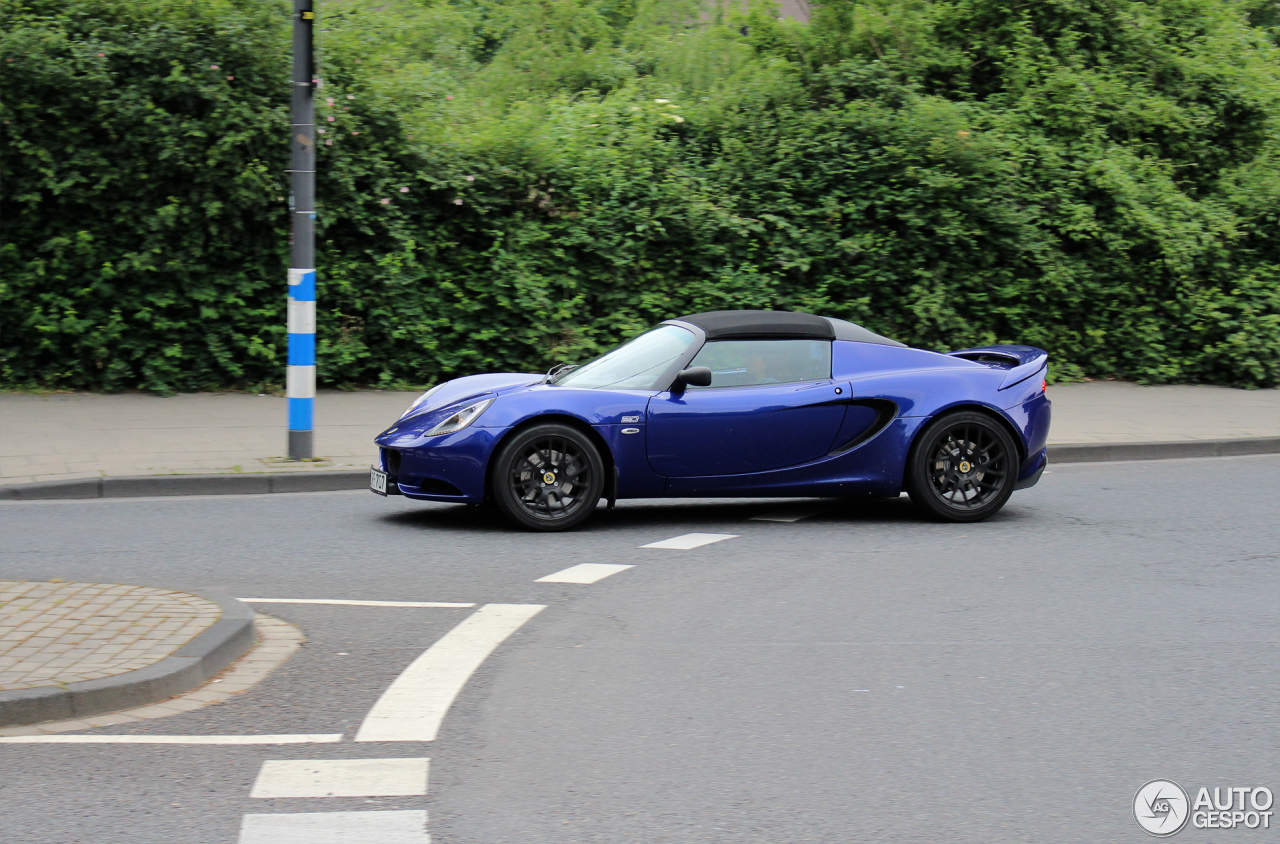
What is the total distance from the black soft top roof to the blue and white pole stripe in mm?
3174

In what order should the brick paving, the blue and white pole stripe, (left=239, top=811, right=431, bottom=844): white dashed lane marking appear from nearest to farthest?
(left=239, top=811, right=431, bottom=844): white dashed lane marking, the brick paving, the blue and white pole stripe

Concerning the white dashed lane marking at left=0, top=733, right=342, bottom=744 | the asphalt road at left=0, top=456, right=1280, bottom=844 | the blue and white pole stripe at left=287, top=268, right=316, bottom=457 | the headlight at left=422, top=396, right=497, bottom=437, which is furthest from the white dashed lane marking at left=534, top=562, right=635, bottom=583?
the blue and white pole stripe at left=287, top=268, right=316, bottom=457

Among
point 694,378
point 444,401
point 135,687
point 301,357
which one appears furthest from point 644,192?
point 135,687

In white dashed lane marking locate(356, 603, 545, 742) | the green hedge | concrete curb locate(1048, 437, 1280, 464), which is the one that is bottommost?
white dashed lane marking locate(356, 603, 545, 742)

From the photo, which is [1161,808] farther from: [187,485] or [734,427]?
[187,485]

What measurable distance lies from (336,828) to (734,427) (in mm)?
4925

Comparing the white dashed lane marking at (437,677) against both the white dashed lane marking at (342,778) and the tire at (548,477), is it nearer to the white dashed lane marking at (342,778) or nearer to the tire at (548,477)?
the white dashed lane marking at (342,778)

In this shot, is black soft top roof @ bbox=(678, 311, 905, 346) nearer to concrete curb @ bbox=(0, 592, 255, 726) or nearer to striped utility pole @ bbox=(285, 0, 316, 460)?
striped utility pole @ bbox=(285, 0, 316, 460)

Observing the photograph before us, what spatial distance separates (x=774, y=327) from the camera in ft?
28.1

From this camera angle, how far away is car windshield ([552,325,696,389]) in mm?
8453

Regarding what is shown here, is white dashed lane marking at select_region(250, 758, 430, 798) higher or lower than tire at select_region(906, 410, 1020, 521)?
lower

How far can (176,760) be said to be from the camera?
416cm

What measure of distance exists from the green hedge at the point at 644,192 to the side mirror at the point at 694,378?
658 cm

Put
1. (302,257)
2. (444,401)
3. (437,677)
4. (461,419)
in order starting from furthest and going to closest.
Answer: (302,257)
(444,401)
(461,419)
(437,677)
